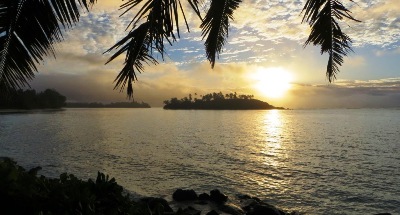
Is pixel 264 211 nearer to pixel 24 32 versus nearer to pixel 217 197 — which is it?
pixel 217 197

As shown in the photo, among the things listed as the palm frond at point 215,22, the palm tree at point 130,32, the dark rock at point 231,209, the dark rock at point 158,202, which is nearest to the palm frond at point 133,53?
the palm tree at point 130,32

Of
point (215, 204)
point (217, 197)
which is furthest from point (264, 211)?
point (217, 197)

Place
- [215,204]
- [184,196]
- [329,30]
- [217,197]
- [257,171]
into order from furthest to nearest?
[257,171] → [217,197] → [184,196] → [215,204] → [329,30]

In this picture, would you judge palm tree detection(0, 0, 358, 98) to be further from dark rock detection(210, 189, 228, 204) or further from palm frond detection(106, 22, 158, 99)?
dark rock detection(210, 189, 228, 204)

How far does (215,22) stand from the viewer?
7.43 metres

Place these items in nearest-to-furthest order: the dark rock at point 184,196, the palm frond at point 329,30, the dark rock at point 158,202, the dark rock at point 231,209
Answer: the palm frond at point 329,30 < the dark rock at point 158,202 < the dark rock at point 231,209 < the dark rock at point 184,196

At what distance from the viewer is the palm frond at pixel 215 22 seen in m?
7.21

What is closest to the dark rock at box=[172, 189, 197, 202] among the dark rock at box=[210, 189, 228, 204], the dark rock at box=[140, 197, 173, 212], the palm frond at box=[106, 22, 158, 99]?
the dark rock at box=[210, 189, 228, 204]

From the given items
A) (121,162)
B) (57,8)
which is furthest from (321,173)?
(57,8)

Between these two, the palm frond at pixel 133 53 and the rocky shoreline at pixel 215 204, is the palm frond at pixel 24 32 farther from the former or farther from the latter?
the rocky shoreline at pixel 215 204

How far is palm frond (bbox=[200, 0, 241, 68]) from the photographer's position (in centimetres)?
721

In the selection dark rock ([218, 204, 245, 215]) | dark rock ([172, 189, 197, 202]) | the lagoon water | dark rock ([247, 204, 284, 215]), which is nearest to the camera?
dark rock ([247, 204, 284, 215])

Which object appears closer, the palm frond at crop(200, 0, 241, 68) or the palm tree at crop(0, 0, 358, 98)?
the palm tree at crop(0, 0, 358, 98)

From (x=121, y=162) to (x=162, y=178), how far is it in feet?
27.4
